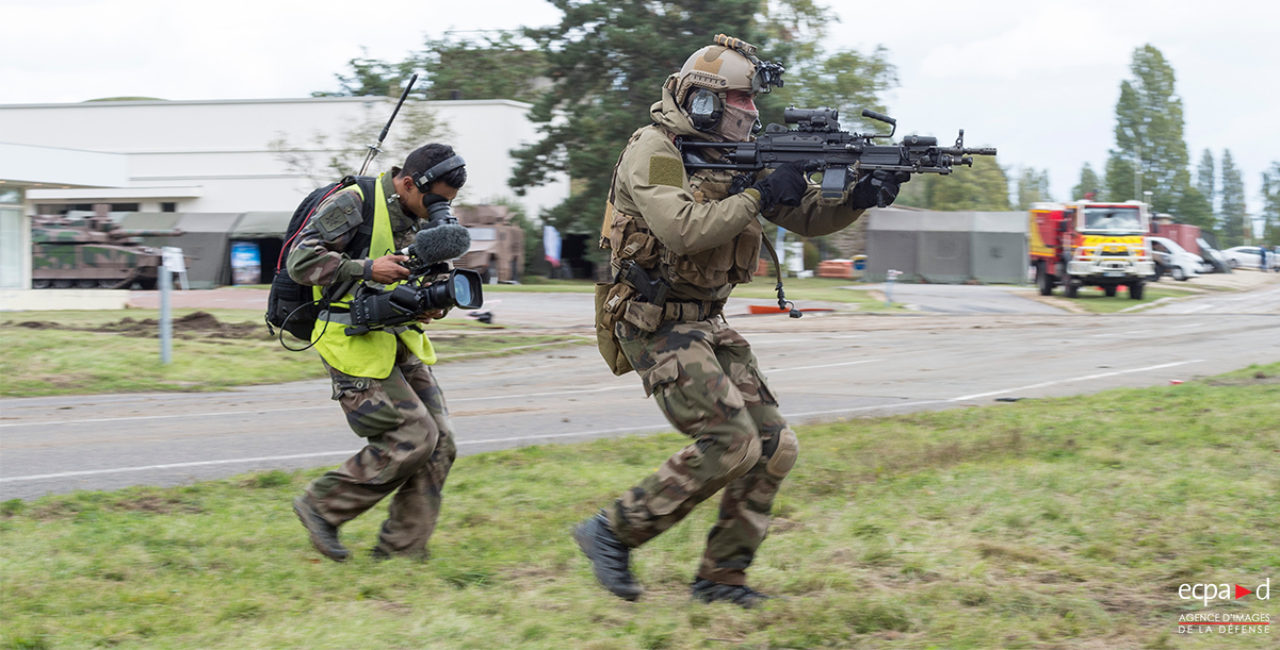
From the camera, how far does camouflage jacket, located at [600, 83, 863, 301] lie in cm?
421

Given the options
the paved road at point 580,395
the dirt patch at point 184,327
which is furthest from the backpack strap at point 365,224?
the dirt patch at point 184,327

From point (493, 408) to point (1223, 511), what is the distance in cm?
704

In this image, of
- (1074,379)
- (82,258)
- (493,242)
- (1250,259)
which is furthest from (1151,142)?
(1074,379)

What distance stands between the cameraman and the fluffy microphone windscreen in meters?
0.15

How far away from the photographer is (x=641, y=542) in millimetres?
4512

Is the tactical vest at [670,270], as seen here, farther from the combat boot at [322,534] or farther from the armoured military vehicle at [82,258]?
the armoured military vehicle at [82,258]

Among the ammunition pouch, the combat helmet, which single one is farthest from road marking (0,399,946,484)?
the combat helmet

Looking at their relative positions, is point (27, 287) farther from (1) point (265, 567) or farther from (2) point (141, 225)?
(1) point (265, 567)

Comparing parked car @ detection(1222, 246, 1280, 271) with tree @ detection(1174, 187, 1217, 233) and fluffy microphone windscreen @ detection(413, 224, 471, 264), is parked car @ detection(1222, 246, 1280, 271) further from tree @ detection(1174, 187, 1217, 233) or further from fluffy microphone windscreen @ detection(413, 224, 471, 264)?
fluffy microphone windscreen @ detection(413, 224, 471, 264)

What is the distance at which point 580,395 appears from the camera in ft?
40.4

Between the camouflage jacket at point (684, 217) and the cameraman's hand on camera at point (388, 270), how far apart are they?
859 mm

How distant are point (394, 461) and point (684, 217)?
5.59 ft

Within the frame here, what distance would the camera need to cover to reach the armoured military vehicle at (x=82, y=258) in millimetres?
32062

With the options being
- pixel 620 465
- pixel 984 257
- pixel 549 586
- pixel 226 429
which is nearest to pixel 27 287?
pixel 226 429
